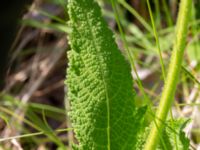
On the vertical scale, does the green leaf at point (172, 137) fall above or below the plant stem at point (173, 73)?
below

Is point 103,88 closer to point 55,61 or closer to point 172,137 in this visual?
point 172,137

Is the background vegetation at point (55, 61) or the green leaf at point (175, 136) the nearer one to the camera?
the green leaf at point (175, 136)

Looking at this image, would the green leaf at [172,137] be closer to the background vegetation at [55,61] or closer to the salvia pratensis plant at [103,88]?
the salvia pratensis plant at [103,88]

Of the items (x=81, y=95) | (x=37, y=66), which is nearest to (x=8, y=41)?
→ (x=81, y=95)

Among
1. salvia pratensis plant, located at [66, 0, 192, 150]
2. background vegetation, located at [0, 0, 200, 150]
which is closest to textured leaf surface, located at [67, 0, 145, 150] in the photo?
salvia pratensis plant, located at [66, 0, 192, 150]

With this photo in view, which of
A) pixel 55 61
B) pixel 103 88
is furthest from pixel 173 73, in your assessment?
pixel 55 61

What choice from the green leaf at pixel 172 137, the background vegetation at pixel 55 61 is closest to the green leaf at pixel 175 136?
the green leaf at pixel 172 137

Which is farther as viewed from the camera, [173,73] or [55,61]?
[55,61]
